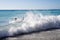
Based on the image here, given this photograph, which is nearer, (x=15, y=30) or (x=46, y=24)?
(x=15, y=30)

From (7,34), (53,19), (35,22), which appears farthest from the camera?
(53,19)

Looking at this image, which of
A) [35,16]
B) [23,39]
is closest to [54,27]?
[35,16]

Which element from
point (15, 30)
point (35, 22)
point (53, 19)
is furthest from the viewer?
point (53, 19)

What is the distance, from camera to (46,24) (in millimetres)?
5797

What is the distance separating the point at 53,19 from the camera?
20.9ft

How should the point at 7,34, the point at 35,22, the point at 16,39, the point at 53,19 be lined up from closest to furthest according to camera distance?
1. the point at 16,39
2. the point at 7,34
3. the point at 35,22
4. the point at 53,19

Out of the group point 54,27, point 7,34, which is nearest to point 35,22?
point 54,27

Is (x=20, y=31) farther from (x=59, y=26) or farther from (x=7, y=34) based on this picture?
(x=59, y=26)

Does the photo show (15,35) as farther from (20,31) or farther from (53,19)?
(53,19)

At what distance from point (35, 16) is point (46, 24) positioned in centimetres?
92

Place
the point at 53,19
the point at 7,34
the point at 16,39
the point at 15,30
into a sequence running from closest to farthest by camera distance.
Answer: the point at 16,39 → the point at 7,34 → the point at 15,30 → the point at 53,19

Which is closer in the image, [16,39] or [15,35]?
[16,39]

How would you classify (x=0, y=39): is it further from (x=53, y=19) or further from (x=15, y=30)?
(x=53, y=19)

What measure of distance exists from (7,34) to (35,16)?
2296 mm
